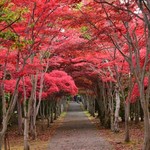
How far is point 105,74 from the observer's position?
2453cm

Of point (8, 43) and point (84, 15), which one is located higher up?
point (84, 15)

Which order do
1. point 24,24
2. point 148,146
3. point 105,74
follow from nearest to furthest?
point 148,146
point 24,24
point 105,74

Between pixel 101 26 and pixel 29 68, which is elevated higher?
pixel 101 26

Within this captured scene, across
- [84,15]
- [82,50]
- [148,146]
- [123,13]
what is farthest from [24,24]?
[82,50]

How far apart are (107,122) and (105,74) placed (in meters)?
5.31

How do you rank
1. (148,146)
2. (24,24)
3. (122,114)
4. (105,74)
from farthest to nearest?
1. (122,114)
2. (105,74)
3. (24,24)
4. (148,146)

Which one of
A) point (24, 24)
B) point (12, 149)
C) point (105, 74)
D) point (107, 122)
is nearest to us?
point (24, 24)

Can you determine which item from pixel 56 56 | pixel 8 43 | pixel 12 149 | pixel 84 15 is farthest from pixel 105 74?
pixel 8 43

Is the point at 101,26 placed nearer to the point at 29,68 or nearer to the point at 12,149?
the point at 29,68

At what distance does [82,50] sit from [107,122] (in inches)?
355

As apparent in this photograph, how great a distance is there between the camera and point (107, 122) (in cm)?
2792

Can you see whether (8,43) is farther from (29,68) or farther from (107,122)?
(107,122)

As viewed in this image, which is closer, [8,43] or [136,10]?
[8,43]

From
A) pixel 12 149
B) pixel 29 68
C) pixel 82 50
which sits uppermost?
pixel 82 50
